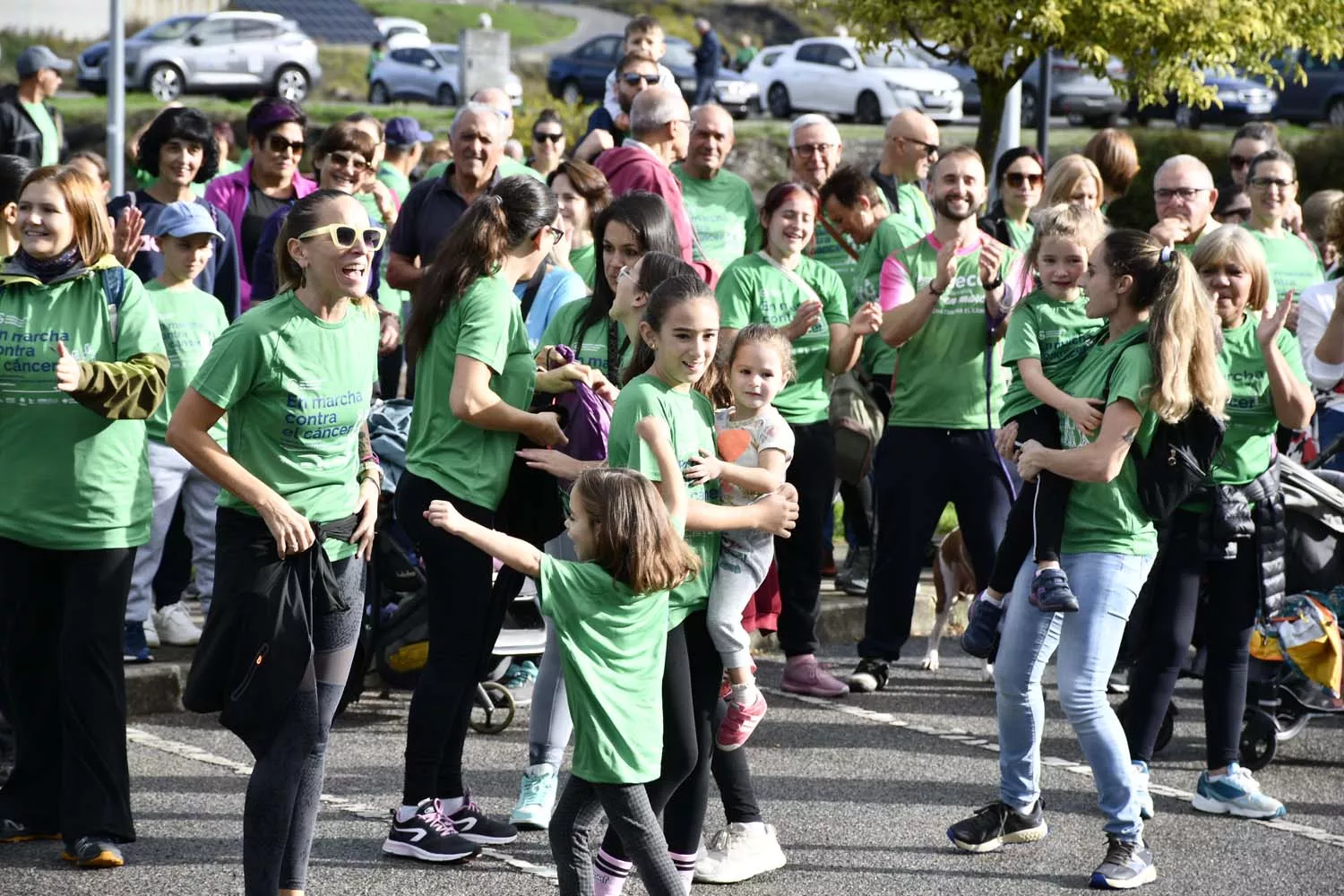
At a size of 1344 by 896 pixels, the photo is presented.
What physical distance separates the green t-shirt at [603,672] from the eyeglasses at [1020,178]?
171 inches

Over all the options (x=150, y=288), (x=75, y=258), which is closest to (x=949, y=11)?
(x=150, y=288)

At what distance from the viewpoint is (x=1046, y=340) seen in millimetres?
5992

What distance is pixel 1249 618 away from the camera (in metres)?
6.38

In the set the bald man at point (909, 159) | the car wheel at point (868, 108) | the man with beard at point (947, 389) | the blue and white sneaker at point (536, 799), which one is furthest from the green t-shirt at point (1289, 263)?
the car wheel at point (868, 108)

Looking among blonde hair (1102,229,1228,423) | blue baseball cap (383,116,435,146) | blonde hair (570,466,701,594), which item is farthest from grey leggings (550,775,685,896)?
blue baseball cap (383,116,435,146)

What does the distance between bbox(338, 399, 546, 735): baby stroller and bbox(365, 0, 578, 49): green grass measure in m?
53.9

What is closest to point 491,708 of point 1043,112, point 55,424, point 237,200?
point 55,424

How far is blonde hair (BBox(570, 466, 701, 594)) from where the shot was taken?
14.8 ft

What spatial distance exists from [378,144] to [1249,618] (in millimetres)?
4677

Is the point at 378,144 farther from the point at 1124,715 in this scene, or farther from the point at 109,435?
the point at 1124,715

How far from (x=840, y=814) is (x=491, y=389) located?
1.89 meters

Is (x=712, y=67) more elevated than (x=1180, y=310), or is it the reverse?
(x=712, y=67)

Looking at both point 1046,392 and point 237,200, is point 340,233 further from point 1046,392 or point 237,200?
point 237,200

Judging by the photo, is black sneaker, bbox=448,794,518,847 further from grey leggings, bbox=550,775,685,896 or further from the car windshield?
the car windshield
